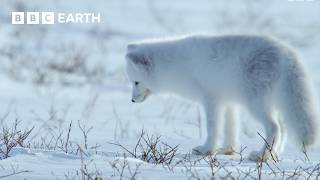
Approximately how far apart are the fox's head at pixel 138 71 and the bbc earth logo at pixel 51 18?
250 inches

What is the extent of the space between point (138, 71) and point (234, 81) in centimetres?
110

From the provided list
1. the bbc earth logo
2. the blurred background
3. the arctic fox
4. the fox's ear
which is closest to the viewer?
the arctic fox

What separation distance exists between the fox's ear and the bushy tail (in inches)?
52.6

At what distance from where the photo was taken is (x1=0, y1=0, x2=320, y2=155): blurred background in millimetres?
7125

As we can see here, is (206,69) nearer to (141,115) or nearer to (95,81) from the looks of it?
(141,115)

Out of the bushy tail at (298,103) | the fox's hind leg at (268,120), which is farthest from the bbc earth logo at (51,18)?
the bushy tail at (298,103)

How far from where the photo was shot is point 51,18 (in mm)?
14242

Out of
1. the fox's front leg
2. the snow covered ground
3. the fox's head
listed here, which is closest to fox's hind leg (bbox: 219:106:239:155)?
the snow covered ground

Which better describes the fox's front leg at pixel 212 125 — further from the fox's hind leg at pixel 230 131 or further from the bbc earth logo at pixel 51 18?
the bbc earth logo at pixel 51 18

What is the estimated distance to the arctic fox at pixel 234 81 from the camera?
14.6ft

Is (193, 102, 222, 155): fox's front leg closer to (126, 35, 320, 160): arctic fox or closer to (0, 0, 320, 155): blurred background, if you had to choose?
(126, 35, 320, 160): arctic fox

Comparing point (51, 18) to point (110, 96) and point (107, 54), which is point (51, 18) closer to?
point (107, 54)

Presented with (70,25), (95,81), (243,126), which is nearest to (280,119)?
(243,126)

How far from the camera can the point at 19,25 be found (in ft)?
44.0
